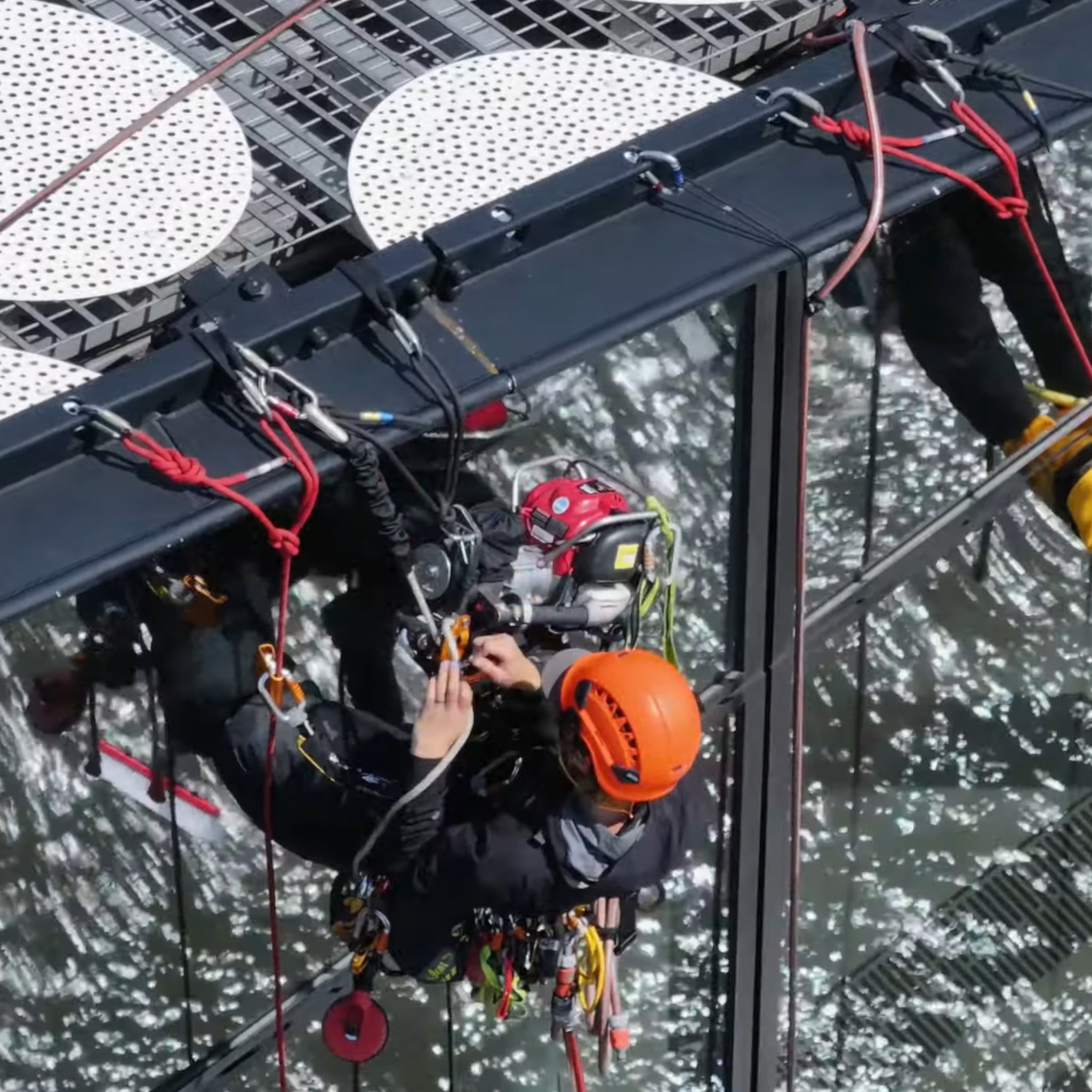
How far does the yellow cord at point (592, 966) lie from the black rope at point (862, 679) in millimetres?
827

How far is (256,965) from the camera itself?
385cm

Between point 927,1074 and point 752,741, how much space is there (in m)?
1.46

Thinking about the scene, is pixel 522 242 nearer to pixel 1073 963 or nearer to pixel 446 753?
pixel 446 753

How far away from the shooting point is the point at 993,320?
4254 millimetres

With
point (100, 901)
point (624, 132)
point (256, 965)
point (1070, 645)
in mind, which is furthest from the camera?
point (1070, 645)

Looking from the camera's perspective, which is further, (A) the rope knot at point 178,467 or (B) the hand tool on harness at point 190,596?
(B) the hand tool on harness at point 190,596

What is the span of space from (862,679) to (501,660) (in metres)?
1.26

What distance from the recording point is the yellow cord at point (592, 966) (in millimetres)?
4027

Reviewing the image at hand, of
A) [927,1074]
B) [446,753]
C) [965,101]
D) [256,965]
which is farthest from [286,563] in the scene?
[927,1074]

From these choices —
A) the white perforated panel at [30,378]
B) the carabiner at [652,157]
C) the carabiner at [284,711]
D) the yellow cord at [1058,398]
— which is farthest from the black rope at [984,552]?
the white perforated panel at [30,378]

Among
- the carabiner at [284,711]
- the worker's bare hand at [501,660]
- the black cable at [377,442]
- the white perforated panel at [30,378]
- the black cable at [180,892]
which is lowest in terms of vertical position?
the black cable at [180,892]

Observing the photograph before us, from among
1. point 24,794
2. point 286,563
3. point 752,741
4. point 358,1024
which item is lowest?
point 358,1024

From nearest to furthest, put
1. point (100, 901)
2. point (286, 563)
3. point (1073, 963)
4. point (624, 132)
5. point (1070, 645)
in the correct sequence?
point (286, 563), point (100, 901), point (624, 132), point (1070, 645), point (1073, 963)

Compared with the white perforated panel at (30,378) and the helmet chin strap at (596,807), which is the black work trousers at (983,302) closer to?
the helmet chin strap at (596,807)
